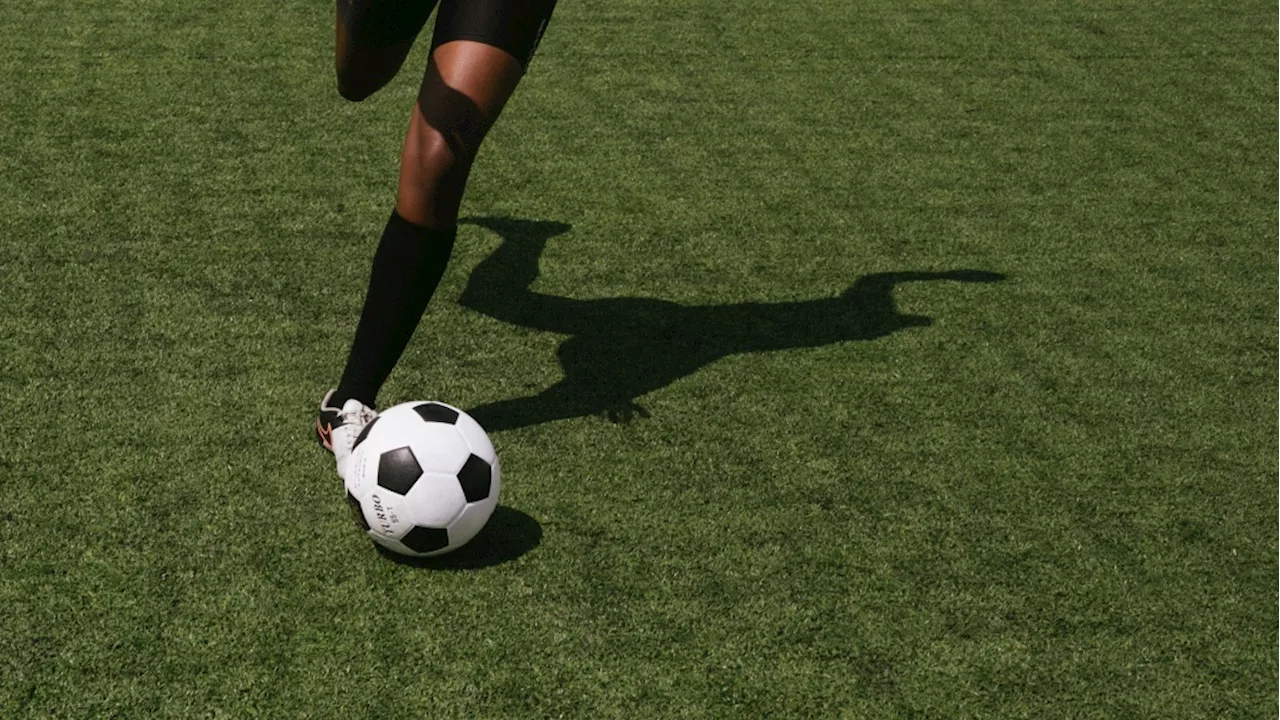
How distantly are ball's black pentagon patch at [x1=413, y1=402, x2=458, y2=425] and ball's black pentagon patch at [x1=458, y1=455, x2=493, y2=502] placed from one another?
0.12m

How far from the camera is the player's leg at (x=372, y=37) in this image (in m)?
3.44

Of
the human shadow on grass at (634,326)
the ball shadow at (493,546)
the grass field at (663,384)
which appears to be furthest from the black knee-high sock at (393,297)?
the ball shadow at (493,546)

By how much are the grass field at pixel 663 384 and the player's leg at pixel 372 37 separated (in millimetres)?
706

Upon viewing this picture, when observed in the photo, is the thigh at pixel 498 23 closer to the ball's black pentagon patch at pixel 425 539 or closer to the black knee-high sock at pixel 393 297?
the black knee-high sock at pixel 393 297

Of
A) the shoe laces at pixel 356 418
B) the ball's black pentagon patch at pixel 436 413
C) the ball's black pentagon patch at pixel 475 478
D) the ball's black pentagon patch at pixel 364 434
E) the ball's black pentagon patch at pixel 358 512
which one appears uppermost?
the ball's black pentagon patch at pixel 436 413

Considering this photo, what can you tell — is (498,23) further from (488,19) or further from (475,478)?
(475,478)

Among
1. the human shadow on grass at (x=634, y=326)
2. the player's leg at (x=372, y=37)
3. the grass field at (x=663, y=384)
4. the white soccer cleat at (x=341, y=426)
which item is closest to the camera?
the grass field at (x=663, y=384)

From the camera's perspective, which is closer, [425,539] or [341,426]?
[425,539]

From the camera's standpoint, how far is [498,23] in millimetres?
3205

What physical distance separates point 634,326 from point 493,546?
1223 mm

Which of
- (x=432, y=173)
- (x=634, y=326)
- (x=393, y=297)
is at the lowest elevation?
(x=634, y=326)

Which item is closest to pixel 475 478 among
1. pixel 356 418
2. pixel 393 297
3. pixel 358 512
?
pixel 358 512

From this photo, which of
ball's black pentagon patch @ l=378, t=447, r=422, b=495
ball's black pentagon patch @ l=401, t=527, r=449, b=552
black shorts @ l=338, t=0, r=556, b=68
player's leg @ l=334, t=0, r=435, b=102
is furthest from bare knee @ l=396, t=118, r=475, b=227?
ball's black pentagon patch @ l=401, t=527, r=449, b=552

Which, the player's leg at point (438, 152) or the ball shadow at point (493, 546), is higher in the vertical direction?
the player's leg at point (438, 152)
